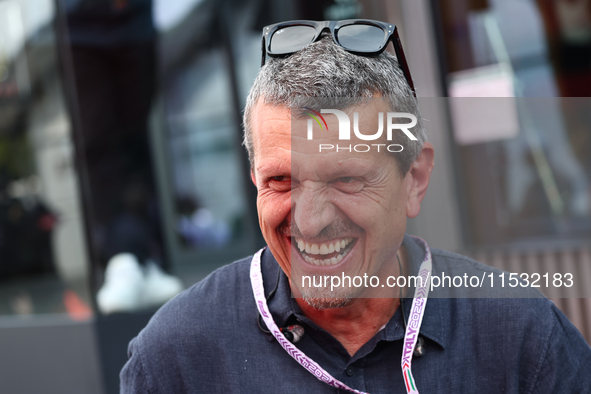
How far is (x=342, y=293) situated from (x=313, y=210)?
0.73ft

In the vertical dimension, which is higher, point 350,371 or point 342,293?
point 342,293

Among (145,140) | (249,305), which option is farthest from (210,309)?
(145,140)

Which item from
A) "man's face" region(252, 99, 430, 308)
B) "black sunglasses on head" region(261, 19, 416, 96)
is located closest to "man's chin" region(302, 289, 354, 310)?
"man's face" region(252, 99, 430, 308)

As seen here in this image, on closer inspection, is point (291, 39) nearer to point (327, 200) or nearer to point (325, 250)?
point (327, 200)

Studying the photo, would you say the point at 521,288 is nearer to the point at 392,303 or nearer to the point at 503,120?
the point at 392,303

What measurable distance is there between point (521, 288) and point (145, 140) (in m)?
3.68

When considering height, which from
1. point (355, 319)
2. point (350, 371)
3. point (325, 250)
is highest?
point (325, 250)

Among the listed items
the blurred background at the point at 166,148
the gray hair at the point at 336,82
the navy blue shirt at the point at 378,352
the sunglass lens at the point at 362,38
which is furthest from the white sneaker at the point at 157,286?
the sunglass lens at the point at 362,38

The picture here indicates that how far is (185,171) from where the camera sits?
454 centimetres

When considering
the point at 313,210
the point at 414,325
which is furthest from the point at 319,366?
the point at 313,210

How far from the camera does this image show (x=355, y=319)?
52.7 inches

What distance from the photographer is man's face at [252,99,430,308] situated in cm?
116

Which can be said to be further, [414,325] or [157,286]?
[157,286]

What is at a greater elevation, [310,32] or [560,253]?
[310,32]
